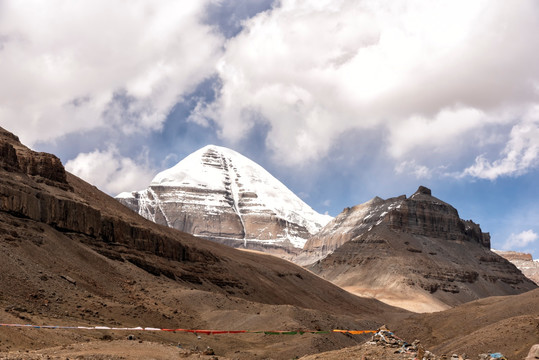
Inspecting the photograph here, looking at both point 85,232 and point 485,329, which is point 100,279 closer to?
point 85,232

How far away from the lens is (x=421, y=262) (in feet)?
497

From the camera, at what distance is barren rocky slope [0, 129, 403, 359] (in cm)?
3622

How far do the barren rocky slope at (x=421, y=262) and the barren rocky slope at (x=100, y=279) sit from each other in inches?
2759

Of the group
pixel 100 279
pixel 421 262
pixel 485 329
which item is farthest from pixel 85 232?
pixel 421 262

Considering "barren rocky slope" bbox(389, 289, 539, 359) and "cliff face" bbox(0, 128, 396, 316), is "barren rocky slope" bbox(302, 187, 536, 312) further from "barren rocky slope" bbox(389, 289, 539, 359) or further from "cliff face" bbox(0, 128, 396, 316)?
"barren rocky slope" bbox(389, 289, 539, 359)

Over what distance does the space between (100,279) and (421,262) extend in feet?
379

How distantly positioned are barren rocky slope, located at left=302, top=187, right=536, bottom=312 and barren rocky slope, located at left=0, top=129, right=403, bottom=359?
230ft

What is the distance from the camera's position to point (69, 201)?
Result: 56062mm

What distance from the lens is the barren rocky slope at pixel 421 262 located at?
139 m

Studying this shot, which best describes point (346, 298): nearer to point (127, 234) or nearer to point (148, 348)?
point (127, 234)

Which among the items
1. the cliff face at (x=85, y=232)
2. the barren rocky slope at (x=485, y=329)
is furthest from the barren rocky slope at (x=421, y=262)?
the barren rocky slope at (x=485, y=329)

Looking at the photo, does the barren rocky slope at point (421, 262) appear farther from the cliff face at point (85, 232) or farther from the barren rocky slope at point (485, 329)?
the barren rocky slope at point (485, 329)

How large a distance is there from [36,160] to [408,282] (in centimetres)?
9921

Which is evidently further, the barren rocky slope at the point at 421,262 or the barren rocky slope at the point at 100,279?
the barren rocky slope at the point at 421,262
